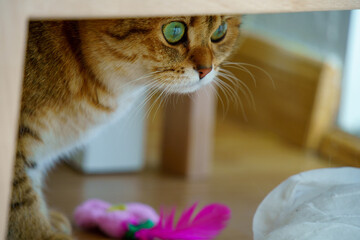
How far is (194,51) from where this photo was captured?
0.84 metres

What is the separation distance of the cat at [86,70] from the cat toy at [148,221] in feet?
0.54

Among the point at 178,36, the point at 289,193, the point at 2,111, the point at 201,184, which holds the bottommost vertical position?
the point at 201,184

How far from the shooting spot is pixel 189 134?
150 centimetres

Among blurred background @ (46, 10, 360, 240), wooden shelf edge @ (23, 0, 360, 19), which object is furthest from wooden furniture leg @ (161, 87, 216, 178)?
wooden shelf edge @ (23, 0, 360, 19)

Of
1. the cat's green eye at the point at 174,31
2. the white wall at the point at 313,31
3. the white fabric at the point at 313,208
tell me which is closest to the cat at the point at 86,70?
the cat's green eye at the point at 174,31

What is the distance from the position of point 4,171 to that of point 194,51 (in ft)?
1.36

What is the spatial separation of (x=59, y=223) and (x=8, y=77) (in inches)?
24.0

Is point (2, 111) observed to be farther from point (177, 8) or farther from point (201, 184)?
point (201, 184)

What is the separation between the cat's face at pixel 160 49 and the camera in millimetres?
828

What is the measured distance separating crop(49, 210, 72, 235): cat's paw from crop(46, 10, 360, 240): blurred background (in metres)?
0.05

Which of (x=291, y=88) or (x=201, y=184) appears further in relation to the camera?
(x=291, y=88)

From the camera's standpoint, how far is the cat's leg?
89 centimetres

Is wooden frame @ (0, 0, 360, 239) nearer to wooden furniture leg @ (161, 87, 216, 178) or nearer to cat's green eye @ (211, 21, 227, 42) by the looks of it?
cat's green eye @ (211, 21, 227, 42)

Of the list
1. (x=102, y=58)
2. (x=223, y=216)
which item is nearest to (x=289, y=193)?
(x=223, y=216)
